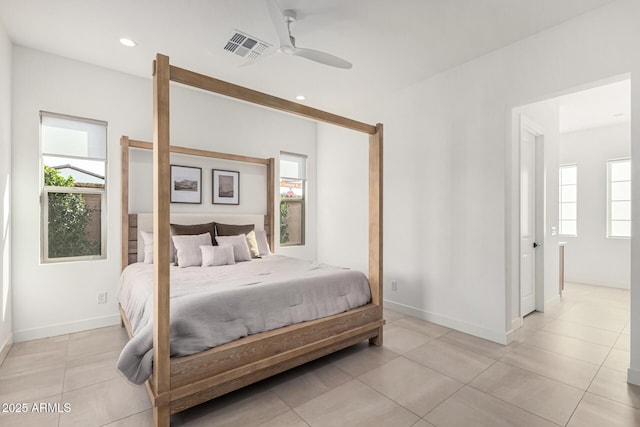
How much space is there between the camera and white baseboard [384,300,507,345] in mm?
3119

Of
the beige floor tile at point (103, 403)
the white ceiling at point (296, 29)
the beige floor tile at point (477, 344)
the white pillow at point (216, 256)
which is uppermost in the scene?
the white ceiling at point (296, 29)

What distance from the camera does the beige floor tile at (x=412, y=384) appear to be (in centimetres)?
213

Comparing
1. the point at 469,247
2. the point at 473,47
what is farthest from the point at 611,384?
the point at 473,47

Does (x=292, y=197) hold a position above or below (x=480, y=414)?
above

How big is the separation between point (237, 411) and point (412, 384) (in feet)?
4.27

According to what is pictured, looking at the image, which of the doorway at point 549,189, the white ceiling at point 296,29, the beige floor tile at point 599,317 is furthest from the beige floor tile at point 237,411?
the beige floor tile at point 599,317

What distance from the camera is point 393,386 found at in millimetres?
2322

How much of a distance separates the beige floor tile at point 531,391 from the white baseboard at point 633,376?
1.55ft

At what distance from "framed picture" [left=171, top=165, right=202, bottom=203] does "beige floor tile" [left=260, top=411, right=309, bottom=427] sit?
3077 millimetres

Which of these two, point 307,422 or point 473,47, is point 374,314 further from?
point 473,47

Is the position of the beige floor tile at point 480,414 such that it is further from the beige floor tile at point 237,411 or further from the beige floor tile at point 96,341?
the beige floor tile at point 96,341

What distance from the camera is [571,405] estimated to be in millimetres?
2076

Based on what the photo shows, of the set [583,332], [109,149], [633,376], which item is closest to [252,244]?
[109,149]

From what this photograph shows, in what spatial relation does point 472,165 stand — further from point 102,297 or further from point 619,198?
point 102,297
